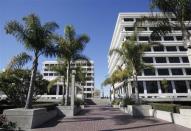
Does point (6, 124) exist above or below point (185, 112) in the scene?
below

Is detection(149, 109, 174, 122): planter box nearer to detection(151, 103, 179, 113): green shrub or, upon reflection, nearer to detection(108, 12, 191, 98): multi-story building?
detection(151, 103, 179, 113): green shrub

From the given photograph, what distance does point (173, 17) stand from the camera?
1148cm

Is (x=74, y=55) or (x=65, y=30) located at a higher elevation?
(x=65, y=30)

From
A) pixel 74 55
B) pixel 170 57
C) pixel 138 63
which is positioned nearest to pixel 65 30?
pixel 74 55

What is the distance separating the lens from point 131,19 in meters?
55.5

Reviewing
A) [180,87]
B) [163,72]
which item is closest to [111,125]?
[163,72]

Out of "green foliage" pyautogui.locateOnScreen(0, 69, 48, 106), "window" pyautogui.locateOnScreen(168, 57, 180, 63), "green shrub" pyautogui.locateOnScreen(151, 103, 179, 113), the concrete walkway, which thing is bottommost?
the concrete walkway

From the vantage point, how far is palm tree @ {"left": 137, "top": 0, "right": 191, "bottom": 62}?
33.5 feet

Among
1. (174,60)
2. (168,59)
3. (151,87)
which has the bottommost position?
(151,87)

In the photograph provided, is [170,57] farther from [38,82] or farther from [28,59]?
[28,59]

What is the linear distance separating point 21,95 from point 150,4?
2223cm

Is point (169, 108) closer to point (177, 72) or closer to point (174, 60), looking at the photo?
point (177, 72)

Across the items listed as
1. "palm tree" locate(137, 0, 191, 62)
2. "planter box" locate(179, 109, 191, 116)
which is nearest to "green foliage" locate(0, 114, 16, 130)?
"planter box" locate(179, 109, 191, 116)

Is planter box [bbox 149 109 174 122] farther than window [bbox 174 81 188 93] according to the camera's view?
No
